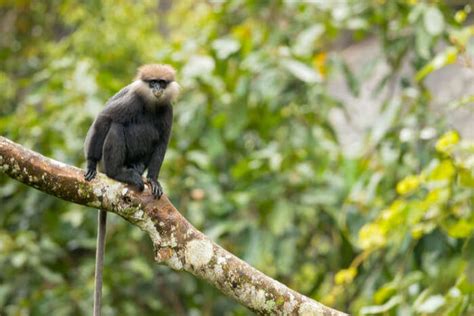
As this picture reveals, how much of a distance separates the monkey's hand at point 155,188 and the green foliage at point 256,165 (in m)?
1.68

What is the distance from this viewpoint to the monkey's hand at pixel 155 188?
3.46 m

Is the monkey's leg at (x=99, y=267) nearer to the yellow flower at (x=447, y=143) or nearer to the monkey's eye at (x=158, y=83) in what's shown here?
the monkey's eye at (x=158, y=83)

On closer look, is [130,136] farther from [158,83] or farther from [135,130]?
[158,83]

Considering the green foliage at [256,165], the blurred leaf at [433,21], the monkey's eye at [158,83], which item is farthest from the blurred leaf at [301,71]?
the monkey's eye at [158,83]

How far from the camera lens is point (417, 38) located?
5.51 metres

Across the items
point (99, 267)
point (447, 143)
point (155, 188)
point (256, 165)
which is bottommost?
point (99, 267)

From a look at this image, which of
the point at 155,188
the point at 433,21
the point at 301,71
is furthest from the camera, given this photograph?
the point at 301,71

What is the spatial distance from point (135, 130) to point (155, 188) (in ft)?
1.98

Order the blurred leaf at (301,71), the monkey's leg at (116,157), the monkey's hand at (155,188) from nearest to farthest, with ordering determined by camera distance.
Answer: the monkey's hand at (155,188) < the monkey's leg at (116,157) < the blurred leaf at (301,71)

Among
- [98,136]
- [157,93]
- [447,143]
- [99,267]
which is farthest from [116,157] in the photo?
[447,143]

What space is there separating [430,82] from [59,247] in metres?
4.91

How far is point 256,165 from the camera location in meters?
5.88

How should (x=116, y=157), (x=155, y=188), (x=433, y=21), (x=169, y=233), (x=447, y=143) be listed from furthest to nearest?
(x=433, y=21)
(x=447, y=143)
(x=116, y=157)
(x=155, y=188)
(x=169, y=233)

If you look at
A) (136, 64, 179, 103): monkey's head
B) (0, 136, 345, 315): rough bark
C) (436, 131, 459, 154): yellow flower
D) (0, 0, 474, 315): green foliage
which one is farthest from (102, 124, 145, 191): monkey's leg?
(0, 0, 474, 315): green foliage
